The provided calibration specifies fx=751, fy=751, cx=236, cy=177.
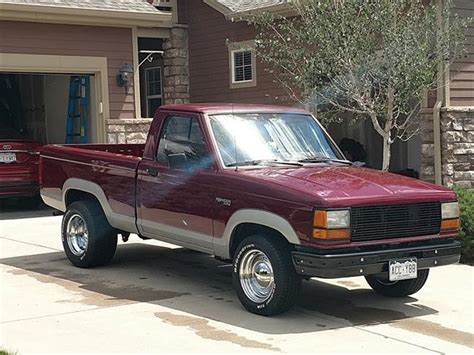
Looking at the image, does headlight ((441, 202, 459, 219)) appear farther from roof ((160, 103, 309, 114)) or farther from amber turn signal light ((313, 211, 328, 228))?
roof ((160, 103, 309, 114))

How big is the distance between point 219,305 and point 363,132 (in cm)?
1223

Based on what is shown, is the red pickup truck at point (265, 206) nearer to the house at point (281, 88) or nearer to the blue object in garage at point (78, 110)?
the house at point (281, 88)

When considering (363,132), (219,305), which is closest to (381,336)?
(219,305)

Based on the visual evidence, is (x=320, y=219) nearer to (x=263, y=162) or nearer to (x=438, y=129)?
(x=263, y=162)

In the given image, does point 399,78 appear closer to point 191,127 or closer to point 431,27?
point 431,27

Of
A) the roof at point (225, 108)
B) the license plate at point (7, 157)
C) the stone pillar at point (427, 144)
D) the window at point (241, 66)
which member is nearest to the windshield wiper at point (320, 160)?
the roof at point (225, 108)

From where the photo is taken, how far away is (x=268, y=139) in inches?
301

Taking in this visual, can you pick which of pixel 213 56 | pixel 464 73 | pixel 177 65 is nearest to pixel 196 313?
pixel 464 73

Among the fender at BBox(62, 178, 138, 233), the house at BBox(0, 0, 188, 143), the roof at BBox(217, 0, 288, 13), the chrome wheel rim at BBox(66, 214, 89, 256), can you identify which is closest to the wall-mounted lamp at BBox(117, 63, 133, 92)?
the house at BBox(0, 0, 188, 143)

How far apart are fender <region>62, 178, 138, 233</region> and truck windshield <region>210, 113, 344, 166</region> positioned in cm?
152

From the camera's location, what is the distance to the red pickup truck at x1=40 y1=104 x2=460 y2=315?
6.30 metres

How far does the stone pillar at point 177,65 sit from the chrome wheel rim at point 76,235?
10103 millimetres

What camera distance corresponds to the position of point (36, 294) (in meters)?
7.51

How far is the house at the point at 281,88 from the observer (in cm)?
1388
